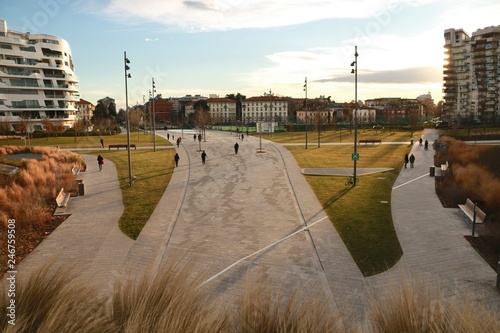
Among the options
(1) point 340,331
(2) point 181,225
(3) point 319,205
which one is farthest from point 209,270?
(3) point 319,205

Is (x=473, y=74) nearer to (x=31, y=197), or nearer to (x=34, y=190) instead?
(x=34, y=190)

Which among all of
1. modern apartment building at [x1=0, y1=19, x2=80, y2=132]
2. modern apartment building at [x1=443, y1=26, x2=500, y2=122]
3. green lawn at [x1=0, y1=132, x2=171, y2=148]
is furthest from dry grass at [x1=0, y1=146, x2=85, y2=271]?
modern apartment building at [x1=443, y1=26, x2=500, y2=122]

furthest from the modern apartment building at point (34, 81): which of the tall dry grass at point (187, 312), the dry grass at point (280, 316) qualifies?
the dry grass at point (280, 316)

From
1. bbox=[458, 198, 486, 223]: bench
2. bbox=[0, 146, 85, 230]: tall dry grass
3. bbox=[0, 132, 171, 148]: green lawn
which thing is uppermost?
bbox=[0, 132, 171, 148]: green lawn

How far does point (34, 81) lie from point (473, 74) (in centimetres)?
9856

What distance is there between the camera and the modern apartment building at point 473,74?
89.2 metres

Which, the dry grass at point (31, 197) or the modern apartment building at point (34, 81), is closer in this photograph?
the dry grass at point (31, 197)

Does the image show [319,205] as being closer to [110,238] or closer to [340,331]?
[110,238]

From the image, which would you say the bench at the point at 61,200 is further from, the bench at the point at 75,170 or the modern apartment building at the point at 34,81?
the modern apartment building at the point at 34,81

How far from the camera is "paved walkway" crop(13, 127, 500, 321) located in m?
9.50

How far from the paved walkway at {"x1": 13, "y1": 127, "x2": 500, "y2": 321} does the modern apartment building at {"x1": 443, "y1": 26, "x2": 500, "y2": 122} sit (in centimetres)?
8080

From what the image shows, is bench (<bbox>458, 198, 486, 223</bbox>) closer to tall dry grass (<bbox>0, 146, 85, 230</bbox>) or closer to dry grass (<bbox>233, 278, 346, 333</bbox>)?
dry grass (<bbox>233, 278, 346, 333</bbox>)

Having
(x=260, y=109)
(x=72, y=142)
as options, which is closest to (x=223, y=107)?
(x=260, y=109)

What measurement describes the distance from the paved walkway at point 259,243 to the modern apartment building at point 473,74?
80795mm
